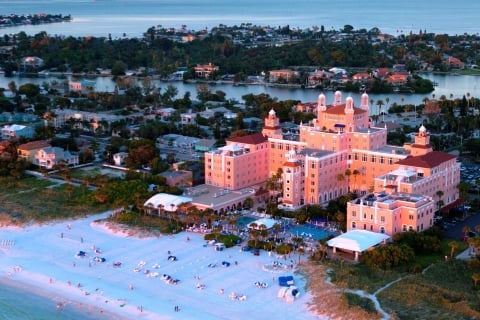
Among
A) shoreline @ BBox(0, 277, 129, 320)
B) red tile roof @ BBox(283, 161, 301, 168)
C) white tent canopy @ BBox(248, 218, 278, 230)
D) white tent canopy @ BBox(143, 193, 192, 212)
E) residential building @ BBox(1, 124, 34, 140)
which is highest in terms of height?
red tile roof @ BBox(283, 161, 301, 168)

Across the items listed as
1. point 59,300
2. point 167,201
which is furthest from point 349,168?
point 59,300

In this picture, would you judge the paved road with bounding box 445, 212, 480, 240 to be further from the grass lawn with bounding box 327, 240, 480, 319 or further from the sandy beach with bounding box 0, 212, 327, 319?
the sandy beach with bounding box 0, 212, 327, 319

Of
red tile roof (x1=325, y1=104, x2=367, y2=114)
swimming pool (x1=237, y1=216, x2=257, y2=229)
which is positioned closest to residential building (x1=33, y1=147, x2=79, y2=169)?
swimming pool (x1=237, y1=216, x2=257, y2=229)

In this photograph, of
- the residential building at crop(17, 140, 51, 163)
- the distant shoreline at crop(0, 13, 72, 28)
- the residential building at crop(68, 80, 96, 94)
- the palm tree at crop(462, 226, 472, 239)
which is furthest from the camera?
the distant shoreline at crop(0, 13, 72, 28)

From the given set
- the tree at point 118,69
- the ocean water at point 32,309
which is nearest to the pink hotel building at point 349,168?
the ocean water at point 32,309

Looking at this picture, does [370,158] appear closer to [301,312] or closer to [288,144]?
[288,144]

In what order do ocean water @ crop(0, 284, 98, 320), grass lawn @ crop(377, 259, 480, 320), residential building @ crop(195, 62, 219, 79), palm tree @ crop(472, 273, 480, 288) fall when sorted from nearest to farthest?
1. grass lawn @ crop(377, 259, 480, 320)
2. ocean water @ crop(0, 284, 98, 320)
3. palm tree @ crop(472, 273, 480, 288)
4. residential building @ crop(195, 62, 219, 79)

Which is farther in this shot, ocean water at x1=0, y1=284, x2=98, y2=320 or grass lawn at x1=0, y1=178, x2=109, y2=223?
grass lawn at x1=0, y1=178, x2=109, y2=223
